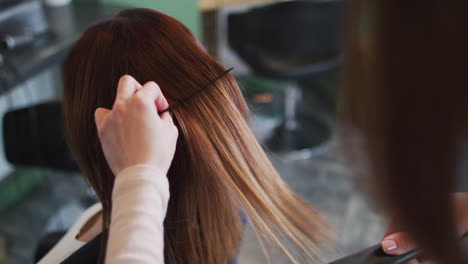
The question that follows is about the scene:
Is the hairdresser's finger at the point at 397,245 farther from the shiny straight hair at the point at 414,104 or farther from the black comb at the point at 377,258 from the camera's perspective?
the shiny straight hair at the point at 414,104

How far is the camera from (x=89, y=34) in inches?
27.2

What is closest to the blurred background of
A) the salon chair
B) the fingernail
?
the salon chair

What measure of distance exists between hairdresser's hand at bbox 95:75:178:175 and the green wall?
1421 millimetres

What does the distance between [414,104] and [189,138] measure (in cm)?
38

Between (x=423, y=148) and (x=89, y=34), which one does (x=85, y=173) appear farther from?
(x=423, y=148)

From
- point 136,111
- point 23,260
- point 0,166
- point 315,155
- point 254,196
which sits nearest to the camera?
point 136,111

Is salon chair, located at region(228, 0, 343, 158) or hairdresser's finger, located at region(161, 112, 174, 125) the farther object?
salon chair, located at region(228, 0, 343, 158)

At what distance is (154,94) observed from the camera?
55 centimetres

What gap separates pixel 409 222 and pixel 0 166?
5.49 ft

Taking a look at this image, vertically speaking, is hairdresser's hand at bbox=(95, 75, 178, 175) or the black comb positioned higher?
hairdresser's hand at bbox=(95, 75, 178, 175)

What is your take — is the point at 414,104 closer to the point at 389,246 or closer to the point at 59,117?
the point at 389,246

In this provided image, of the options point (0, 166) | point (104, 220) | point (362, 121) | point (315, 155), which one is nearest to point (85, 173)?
point (104, 220)

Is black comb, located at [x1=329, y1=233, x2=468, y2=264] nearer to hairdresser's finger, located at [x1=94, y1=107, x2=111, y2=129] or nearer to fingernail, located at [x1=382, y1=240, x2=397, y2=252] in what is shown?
fingernail, located at [x1=382, y1=240, x2=397, y2=252]

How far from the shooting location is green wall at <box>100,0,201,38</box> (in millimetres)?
1906
